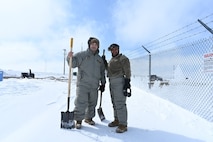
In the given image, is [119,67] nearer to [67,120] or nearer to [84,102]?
[84,102]

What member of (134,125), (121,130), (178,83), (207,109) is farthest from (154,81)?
(121,130)

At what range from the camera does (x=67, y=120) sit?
4754mm

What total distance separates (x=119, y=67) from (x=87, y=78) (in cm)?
64

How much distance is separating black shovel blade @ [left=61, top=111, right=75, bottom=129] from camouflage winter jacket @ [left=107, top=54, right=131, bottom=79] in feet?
3.44

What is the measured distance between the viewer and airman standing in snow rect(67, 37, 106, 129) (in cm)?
498

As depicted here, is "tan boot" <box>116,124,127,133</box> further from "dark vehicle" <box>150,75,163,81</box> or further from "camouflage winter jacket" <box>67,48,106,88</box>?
"dark vehicle" <box>150,75,163,81</box>

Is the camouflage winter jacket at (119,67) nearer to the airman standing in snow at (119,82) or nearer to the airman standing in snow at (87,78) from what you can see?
the airman standing in snow at (119,82)

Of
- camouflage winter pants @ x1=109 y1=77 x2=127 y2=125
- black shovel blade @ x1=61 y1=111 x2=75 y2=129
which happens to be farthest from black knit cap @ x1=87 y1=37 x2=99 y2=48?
black shovel blade @ x1=61 y1=111 x2=75 y2=129

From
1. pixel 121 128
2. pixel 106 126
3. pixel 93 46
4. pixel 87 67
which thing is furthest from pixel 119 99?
pixel 93 46

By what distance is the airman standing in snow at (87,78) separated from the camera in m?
4.98

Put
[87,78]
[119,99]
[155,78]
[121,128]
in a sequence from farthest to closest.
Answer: [155,78] → [87,78] → [119,99] → [121,128]

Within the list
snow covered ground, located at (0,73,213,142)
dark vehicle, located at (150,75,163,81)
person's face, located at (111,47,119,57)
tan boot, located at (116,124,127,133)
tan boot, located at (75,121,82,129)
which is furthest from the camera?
dark vehicle, located at (150,75,163,81)

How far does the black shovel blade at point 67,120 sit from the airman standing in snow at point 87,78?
0.16 m

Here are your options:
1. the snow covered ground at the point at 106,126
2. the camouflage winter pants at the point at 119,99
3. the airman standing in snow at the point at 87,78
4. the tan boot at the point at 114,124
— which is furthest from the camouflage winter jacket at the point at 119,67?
the snow covered ground at the point at 106,126
